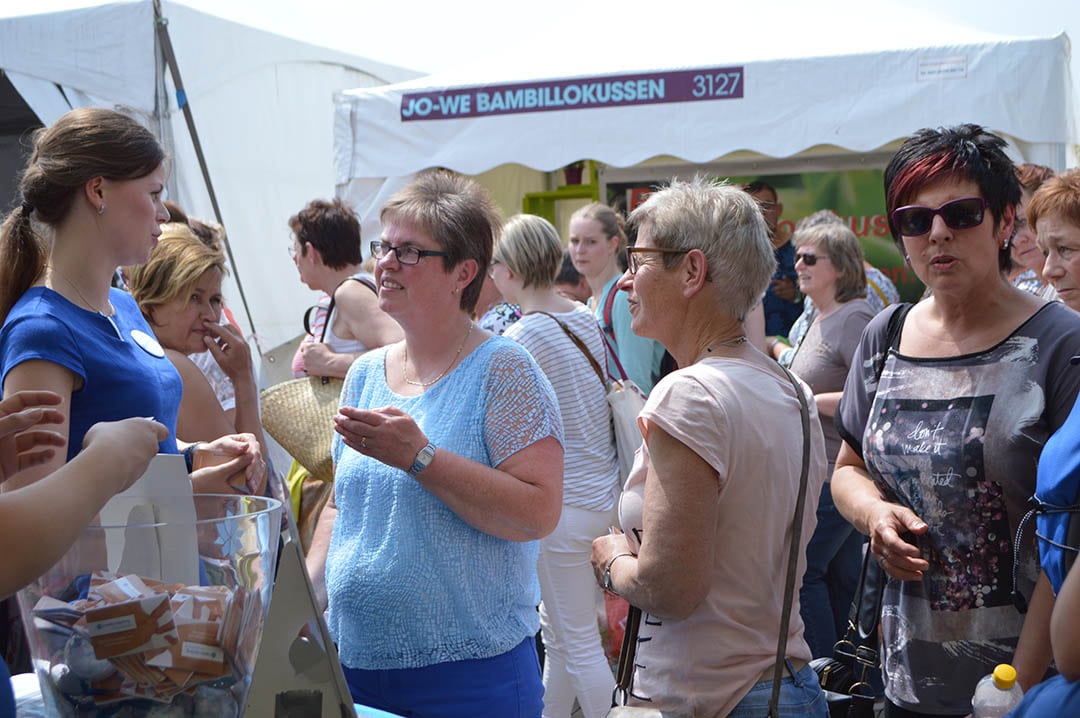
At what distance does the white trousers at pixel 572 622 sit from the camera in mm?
3648

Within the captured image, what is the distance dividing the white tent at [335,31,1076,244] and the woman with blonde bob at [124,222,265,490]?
3.38 m

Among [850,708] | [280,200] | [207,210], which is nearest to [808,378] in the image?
[850,708]

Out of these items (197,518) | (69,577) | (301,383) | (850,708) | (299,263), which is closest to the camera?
(69,577)

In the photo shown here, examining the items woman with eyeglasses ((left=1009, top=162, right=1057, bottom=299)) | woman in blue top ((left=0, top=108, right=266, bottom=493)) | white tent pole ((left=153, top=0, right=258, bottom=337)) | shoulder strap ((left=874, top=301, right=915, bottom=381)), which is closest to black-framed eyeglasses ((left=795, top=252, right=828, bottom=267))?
woman with eyeglasses ((left=1009, top=162, right=1057, bottom=299))

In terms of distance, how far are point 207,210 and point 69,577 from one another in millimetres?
6526

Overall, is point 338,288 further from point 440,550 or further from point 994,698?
point 994,698

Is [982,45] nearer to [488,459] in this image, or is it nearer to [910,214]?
[910,214]

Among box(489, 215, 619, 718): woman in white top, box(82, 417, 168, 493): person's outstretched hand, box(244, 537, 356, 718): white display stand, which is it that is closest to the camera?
box(82, 417, 168, 493): person's outstretched hand

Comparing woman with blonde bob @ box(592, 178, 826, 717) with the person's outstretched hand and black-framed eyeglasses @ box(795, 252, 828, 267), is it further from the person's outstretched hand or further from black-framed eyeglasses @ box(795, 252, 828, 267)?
black-framed eyeglasses @ box(795, 252, 828, 267)

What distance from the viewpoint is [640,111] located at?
6062mm

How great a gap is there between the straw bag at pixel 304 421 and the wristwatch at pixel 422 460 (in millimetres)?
1795

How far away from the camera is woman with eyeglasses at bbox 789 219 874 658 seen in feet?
12.8

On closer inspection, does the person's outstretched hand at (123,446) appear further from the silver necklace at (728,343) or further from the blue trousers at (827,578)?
the blue trousers at (827,578)

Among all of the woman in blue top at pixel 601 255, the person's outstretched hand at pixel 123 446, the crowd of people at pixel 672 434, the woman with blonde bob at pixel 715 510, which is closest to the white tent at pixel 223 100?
the woman in blue top at pixel 601 255
